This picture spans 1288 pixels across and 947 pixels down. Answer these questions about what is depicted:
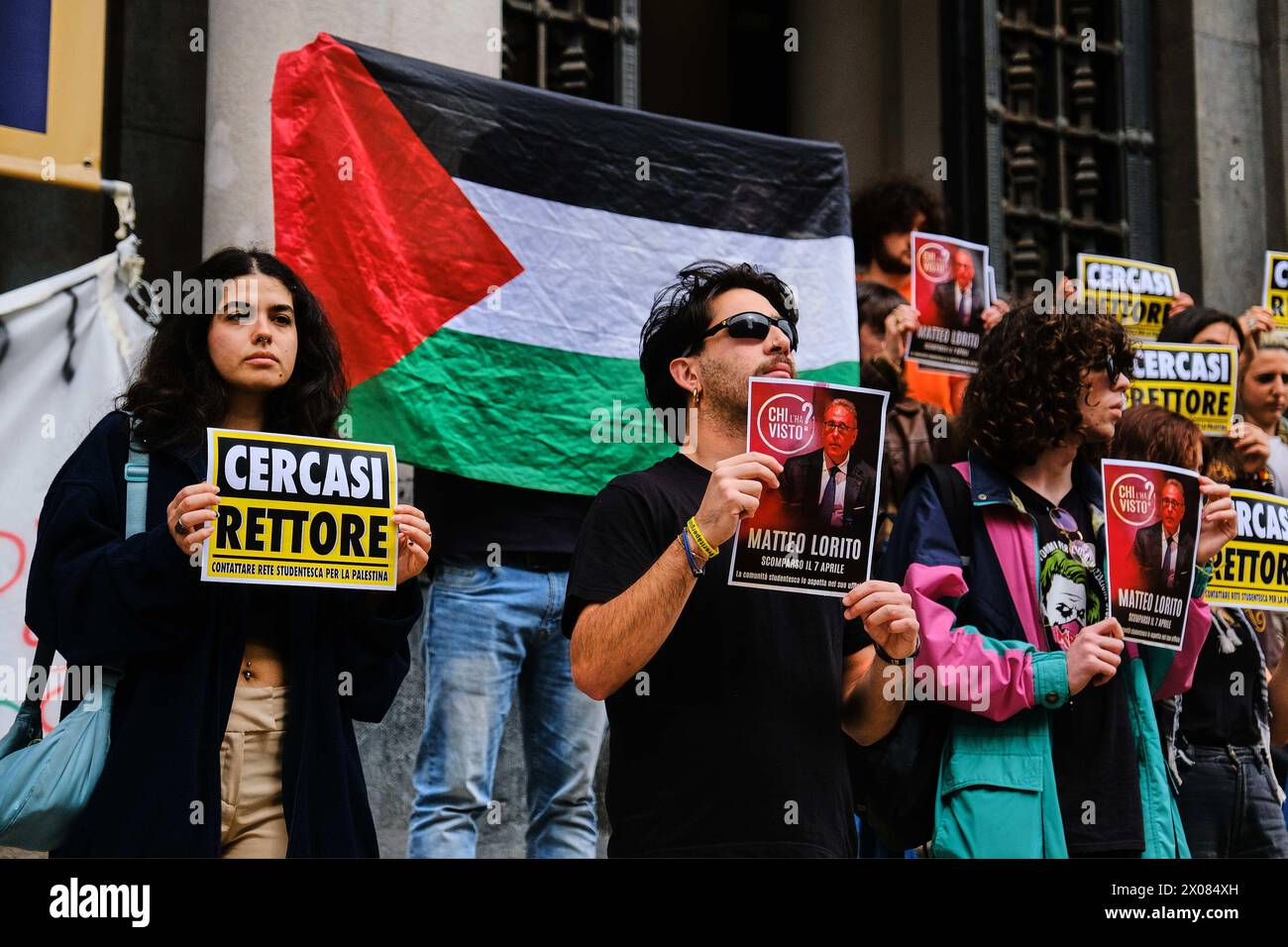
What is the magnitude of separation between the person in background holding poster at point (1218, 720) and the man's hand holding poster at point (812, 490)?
1.34 metres

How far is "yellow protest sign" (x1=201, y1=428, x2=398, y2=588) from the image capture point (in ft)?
14.7

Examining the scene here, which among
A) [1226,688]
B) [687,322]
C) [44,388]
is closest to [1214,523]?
[1226,688]

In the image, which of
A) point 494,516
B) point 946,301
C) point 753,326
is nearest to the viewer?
point 753,326

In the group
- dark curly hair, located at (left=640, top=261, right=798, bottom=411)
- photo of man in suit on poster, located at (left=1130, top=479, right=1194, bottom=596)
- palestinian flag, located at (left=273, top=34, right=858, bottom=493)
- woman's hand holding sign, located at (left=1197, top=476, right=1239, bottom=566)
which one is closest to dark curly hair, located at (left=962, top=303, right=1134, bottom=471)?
photo of man in suit on poster, located at (left=1130, top=479, right=1194, bottom=596)

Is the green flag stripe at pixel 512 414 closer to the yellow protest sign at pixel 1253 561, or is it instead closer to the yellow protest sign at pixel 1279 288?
the yellow protest sign at pixel 1253 561

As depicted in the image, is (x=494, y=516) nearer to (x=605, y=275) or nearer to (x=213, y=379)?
(x=605, y=275)

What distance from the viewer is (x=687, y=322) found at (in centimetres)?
501

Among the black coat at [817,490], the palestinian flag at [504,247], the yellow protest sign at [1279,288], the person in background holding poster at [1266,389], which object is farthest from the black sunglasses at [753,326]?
the yellow protest sign at [1279,288]

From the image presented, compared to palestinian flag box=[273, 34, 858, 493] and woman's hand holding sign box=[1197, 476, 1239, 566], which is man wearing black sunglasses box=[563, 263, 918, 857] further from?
palestinian flag box=[273, 34, 858, 493]

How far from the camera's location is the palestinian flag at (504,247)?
6.35 metres

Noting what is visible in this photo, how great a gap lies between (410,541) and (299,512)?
0.28 meters

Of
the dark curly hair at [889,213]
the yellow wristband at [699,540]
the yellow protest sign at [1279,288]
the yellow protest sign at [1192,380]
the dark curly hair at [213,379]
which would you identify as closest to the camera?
the yellow wristband at [699,540]
